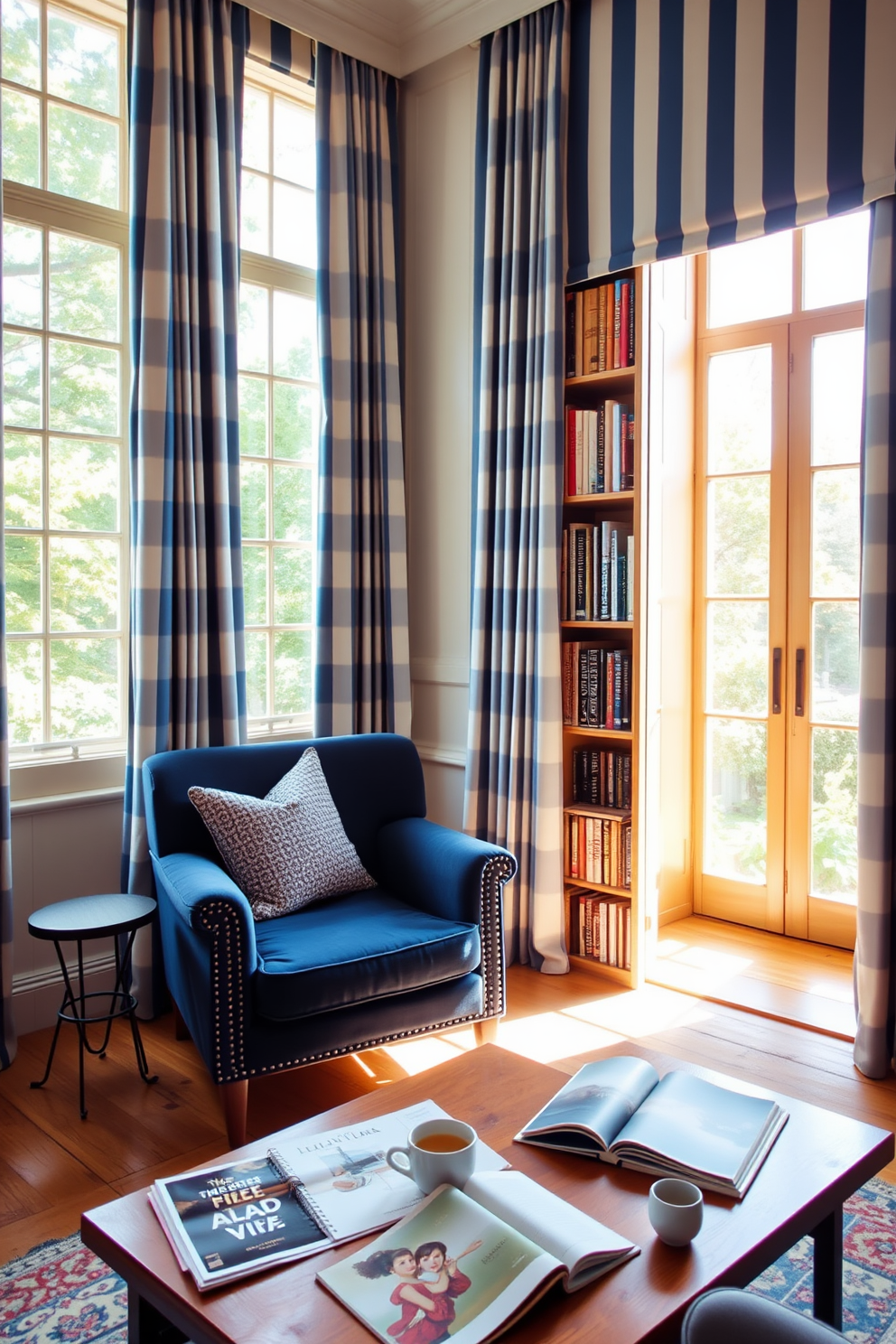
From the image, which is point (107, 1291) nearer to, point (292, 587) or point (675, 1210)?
point (675, 1210)

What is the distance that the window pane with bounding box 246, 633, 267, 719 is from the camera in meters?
3.56

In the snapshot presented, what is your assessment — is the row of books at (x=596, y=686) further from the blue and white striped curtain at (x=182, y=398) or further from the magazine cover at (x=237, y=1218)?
the magazine cover at (x=237, y=1218)

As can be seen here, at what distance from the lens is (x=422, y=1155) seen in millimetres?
1400

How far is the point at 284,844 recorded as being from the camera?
2.61 meters

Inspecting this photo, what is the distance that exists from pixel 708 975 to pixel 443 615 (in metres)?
1.59

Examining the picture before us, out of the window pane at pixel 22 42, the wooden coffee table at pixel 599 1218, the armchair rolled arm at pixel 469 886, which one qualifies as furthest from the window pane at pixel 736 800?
the window pane at pixel 22 42

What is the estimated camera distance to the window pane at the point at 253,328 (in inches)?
137

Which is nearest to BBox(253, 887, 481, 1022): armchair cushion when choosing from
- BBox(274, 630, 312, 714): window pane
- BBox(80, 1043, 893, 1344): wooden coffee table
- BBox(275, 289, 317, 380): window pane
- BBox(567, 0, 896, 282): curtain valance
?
BBox(80, 1043, 893, 1344): wooden coffee table

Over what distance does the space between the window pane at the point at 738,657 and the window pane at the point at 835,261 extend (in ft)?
3.58

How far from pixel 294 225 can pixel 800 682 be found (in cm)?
245

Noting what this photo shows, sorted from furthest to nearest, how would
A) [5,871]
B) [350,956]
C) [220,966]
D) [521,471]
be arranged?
[521,471], [5,871], [350,956], [220,966]

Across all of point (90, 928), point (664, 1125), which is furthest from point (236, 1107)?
point (664, 1125)

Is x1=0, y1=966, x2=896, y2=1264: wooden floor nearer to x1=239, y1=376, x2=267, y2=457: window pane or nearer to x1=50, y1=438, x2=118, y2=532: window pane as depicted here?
x1=50, y1=438, x2=118, y2=532: window pane

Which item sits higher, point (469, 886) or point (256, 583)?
point (256, 583)
